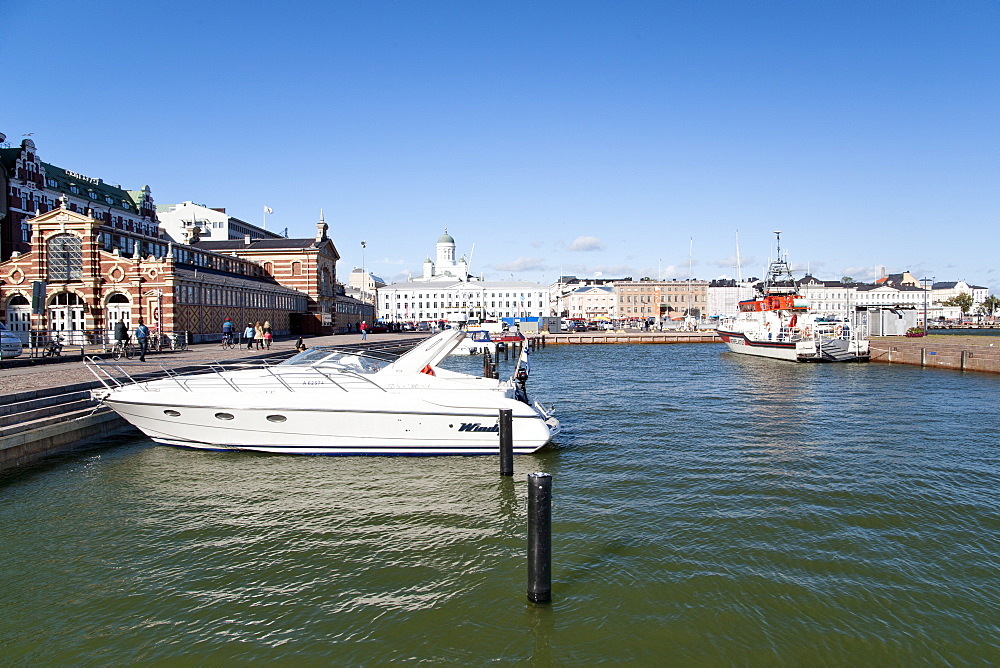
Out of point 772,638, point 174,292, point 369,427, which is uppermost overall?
point 174,292

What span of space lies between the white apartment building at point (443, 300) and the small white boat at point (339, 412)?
115 metres

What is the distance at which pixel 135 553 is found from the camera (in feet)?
29.9

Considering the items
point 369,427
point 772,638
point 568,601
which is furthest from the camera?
point 369,427

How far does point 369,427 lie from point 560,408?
10.3 metres

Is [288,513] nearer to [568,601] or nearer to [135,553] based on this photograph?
[135,553]

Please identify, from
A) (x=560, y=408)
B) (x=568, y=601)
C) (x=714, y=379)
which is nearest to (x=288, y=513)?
(x=568, y=601)

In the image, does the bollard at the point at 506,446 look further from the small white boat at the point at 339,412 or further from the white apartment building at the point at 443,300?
the white apartment building at the point at 443,300

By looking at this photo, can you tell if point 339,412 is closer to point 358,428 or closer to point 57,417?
point 358,428

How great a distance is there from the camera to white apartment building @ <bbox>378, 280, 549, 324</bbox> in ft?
433

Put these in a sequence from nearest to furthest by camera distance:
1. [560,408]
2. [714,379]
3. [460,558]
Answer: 1. [460,558]
2. [560,408]
3. [714,379]

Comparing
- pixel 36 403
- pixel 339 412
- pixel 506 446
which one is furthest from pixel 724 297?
pixel 36 403

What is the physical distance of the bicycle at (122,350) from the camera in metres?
26.2

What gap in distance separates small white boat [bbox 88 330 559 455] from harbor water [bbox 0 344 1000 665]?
0.43 m

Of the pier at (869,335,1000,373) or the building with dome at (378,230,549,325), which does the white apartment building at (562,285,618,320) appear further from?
the pier at (869,335,1000,373)
